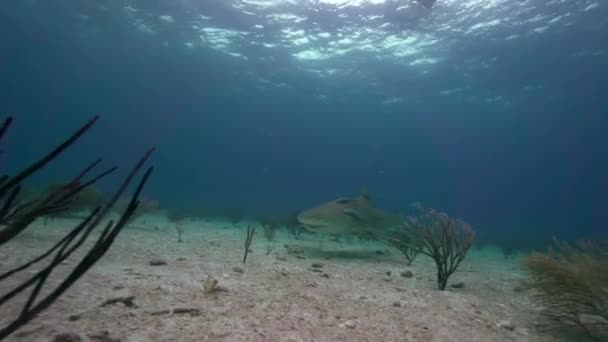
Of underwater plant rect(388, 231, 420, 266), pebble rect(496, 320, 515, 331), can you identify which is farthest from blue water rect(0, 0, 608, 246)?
pebble rect(496, 320, 515, 331)

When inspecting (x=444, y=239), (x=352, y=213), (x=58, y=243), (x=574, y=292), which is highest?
(x=352, y=213)

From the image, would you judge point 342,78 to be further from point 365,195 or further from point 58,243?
point 58,243

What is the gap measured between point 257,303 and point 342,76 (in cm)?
3325

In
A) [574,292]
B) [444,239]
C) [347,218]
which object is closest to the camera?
[574,292]

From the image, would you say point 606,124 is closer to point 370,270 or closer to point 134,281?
point 370,270

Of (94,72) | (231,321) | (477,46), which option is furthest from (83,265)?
(94,72)

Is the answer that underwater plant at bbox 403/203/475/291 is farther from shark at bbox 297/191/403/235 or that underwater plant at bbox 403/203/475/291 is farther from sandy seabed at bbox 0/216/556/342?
shark at bbox 297/191/403/235

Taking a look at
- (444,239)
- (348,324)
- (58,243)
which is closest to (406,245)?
(444,239)

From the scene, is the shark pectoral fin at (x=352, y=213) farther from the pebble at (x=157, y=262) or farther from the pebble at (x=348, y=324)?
the pebble at (x=348, y=324)

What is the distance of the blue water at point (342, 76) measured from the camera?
22.4m

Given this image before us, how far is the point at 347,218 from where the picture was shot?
9328 millimetres

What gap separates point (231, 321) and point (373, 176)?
147 metres

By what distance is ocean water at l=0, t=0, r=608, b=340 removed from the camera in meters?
22.3

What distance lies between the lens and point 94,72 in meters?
48.7
